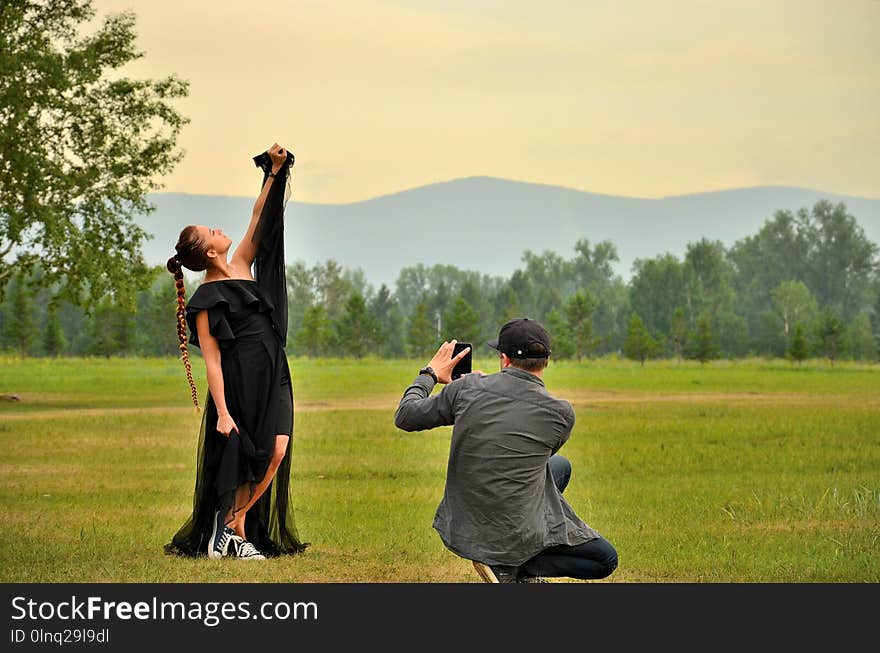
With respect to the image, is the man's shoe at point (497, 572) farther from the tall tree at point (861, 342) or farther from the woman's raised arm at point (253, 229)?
the tall tree at point (861, 342)

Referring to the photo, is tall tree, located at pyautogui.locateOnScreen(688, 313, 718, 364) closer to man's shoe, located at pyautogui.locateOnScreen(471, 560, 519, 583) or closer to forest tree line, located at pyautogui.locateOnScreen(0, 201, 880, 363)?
forest tree line, located at pyautogui.locateOnScreen(0, 201, 880, 363)

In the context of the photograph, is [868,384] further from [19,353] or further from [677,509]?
[19,353]

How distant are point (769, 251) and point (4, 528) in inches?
3476

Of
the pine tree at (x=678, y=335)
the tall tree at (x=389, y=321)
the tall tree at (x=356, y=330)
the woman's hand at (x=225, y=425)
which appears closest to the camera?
the woman's hand at (x=225, y=425)

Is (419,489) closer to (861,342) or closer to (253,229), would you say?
(253,229)

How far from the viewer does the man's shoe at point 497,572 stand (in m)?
6.27

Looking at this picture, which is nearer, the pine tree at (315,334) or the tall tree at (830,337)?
the pine tree at (315,334)

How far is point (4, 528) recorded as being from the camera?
10.5 m

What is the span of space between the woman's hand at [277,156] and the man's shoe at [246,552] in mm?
2342

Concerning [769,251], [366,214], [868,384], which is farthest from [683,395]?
[366,214]

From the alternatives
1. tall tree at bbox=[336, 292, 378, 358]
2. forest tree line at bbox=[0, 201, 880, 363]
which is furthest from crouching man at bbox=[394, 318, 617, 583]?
tall tree at bbox=[336, 292, 378, 358]

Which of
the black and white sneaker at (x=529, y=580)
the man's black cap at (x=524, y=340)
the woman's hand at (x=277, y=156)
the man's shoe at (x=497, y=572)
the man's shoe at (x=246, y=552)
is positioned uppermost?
the woman's hand at (x=277, y=156)

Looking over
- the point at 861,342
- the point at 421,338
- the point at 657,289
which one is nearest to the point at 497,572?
the point at 421,338

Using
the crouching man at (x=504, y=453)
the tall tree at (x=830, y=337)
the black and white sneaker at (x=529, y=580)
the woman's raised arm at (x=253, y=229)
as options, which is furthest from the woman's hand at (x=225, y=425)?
the tall tree at (x=830, y=337)
